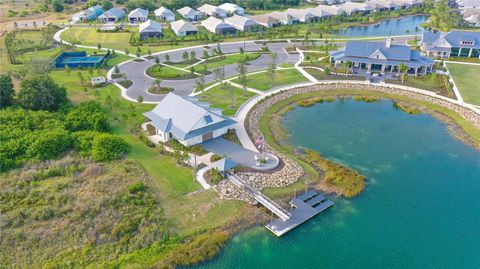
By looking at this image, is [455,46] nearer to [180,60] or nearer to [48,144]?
[180,60]

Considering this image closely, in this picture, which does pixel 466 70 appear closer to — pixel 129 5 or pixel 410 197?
pixel 410 197

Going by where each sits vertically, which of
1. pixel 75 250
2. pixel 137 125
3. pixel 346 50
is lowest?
pixel 75 250

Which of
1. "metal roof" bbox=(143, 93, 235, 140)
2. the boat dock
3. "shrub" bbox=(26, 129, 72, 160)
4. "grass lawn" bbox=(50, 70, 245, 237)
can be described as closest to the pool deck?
the boat dock

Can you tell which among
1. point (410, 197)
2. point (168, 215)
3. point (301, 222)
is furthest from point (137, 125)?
point (410, 197)

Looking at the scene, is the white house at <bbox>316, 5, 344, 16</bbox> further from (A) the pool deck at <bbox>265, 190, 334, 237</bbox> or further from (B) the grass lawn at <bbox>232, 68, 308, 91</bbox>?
(A) the pool deck at <bbox>265, 190, 334, 237</bbox>

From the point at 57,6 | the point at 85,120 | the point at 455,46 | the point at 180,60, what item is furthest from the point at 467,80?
the point at 57,6

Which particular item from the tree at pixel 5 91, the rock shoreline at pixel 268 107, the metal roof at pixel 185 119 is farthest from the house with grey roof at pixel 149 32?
the metal roof at pixel 185 119
